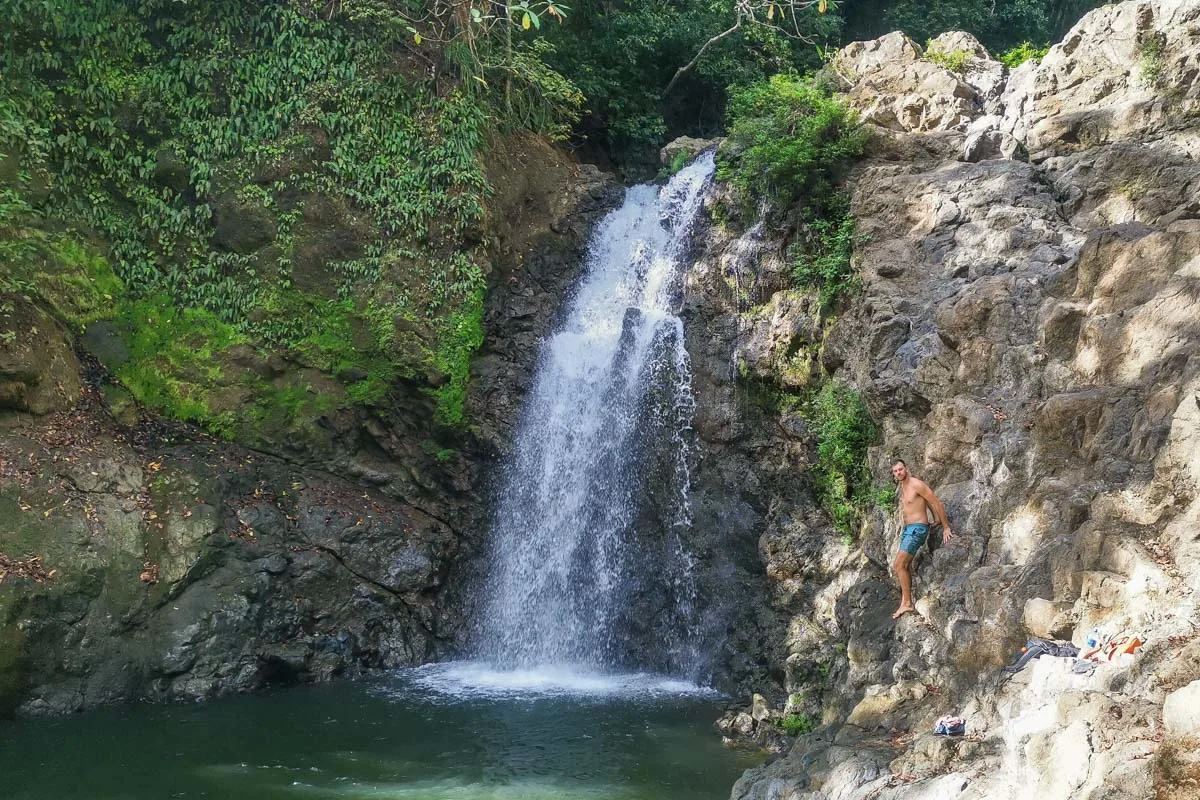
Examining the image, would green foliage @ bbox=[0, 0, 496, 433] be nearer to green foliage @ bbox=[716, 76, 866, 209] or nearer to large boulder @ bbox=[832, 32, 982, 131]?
green foliage @ bbox=[716, 76, 866, 209]

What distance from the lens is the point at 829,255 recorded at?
12.7 meters

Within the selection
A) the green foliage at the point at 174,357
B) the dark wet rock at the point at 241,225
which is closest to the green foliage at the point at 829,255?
the dark wet rock at the point at 241,225

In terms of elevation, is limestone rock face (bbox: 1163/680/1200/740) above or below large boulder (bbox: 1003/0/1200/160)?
below

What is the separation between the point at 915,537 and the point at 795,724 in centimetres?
256

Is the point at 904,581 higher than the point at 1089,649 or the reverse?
higher

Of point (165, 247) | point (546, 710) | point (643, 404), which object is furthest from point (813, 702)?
point (165, 247)

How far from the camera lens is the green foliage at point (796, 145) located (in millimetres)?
13273

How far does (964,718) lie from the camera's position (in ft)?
22.8

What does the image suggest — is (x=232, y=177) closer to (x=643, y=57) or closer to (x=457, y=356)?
(x=457, y=356)

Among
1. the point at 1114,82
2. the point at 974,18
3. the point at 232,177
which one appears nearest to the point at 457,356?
the point at 232,177

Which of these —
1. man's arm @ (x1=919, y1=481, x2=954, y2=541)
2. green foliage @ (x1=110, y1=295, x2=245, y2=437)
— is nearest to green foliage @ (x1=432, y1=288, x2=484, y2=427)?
green foliage @ (x1=110, y1=295, x2=245, y2=437)

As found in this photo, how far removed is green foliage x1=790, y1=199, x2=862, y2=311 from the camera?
486 inches

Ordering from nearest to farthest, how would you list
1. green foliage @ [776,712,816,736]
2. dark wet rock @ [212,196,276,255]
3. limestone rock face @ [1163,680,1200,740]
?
limestone rock face @ [1163,680,1200,740]
green foliage @ [776,712,816,736]
dark wet rock @ [212,196,276,255]

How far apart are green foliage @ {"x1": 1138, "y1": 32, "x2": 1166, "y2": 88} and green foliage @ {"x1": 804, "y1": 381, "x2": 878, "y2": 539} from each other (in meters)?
5.72
